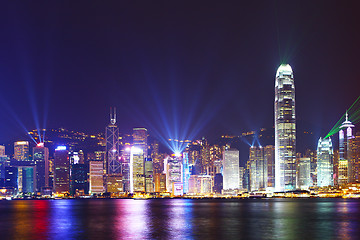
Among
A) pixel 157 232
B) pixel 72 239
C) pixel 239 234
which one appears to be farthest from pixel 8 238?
pixel 239 234

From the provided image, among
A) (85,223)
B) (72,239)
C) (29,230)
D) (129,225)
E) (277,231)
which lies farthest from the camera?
(85,223)

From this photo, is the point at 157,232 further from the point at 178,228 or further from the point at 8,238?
the point at 8,238

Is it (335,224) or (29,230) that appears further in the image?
(335,224)

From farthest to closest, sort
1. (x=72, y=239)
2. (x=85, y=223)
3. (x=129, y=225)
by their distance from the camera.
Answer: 1. (x=85, y=223)
2. (x=129, y=225)
3. (x=72, y=239)

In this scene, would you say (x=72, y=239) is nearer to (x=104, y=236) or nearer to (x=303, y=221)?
(x=104, y=236)

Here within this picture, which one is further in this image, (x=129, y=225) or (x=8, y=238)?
(x=129, y=225)

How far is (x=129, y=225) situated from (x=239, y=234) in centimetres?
2431

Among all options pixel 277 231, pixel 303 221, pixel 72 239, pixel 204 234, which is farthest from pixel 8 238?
pixel 303 221

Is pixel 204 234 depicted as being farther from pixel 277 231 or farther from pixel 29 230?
pixel 29 230

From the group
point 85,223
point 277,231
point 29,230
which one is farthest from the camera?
point 85,223

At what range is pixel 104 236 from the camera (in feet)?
247

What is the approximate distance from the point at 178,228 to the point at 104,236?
49.4 feet

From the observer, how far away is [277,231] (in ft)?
259

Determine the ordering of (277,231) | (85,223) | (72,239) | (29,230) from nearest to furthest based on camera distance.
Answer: (72,239)
(277,231)
(29,230)
(85,223)
